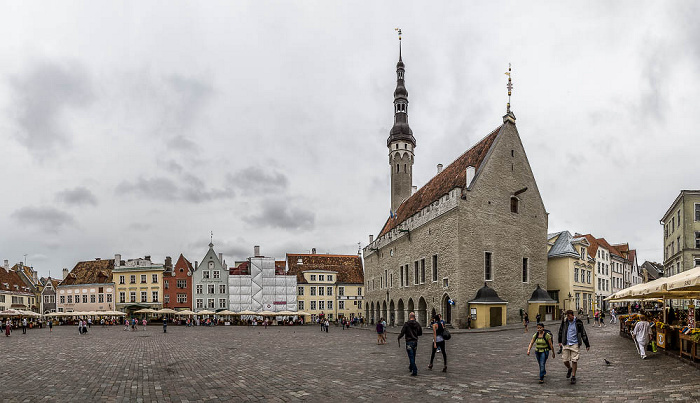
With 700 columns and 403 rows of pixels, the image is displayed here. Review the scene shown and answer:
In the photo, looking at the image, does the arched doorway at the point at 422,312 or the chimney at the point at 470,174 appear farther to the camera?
the arched doorway at the point at 422,312

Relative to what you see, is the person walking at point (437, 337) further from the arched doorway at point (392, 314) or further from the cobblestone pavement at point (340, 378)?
the arched doorway at point (392, 314)

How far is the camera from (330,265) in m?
79.7

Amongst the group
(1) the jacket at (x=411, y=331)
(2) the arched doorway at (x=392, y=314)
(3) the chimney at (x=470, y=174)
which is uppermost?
(3) the chimney at (x=470, y=174)

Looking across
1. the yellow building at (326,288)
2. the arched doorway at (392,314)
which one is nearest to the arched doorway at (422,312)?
the arched doorway at (392,314)

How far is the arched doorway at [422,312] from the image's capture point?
45.3 metres

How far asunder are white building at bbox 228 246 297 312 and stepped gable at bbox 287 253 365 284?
244cm

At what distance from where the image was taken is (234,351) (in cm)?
2214

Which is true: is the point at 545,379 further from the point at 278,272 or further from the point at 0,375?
the point at 278,272

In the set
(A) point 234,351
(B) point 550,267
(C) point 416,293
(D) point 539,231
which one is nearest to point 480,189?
(D) point 539,231

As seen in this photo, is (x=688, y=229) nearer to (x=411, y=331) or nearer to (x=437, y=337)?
(x=437, y=337)

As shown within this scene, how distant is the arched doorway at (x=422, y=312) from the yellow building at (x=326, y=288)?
29476 mm

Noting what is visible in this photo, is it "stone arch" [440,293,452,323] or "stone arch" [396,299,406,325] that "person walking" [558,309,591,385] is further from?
"stone arch" [396,299,406,325]

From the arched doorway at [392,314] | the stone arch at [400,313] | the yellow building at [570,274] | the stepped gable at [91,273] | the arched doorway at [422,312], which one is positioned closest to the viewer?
the arched doorway at [422,312]

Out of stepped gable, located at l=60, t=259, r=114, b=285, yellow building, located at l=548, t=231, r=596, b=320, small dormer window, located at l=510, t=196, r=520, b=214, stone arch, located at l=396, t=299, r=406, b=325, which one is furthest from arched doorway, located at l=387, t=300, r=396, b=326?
stepped gable, located at l=60, t=259, r=114, b=285
